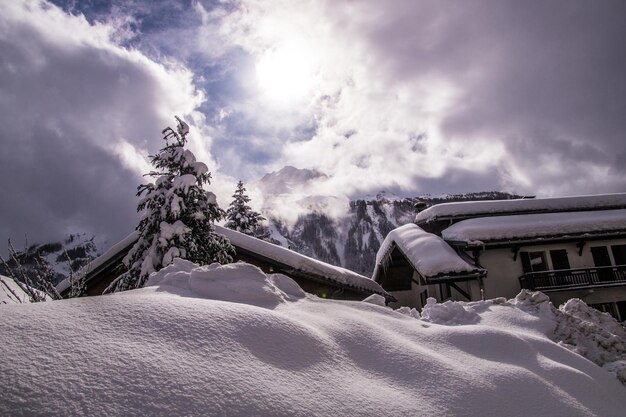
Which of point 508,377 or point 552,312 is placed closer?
point 508,377

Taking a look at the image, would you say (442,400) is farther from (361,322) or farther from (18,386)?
(18,386)

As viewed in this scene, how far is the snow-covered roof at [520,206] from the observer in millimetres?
19156

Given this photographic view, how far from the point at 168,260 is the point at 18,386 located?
9855 mm

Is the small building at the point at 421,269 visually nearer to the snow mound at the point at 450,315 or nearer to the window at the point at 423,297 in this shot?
the window at the point at 423,297

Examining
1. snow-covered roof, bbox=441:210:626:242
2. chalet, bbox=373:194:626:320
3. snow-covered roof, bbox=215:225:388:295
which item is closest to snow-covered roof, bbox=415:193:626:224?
chalet, bbox=373:194:626:320

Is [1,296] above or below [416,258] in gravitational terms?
below

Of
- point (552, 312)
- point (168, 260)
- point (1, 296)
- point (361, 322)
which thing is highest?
point (168, 260)

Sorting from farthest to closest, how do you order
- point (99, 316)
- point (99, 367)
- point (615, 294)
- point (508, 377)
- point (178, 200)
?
point (615, 294) < point (178, 200) < point (508, 377) < point (99, 316) < point (99, 367)

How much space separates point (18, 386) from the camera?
1.52 meters

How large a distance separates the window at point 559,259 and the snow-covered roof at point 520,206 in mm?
2696

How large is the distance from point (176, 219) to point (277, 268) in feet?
14.0

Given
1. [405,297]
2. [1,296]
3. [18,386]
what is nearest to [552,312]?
[18,386]

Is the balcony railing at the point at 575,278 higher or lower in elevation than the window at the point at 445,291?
higher

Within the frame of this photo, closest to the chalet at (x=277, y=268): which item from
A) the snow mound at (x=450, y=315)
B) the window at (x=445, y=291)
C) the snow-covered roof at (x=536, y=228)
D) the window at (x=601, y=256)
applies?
the window at (x=445, y=291)
